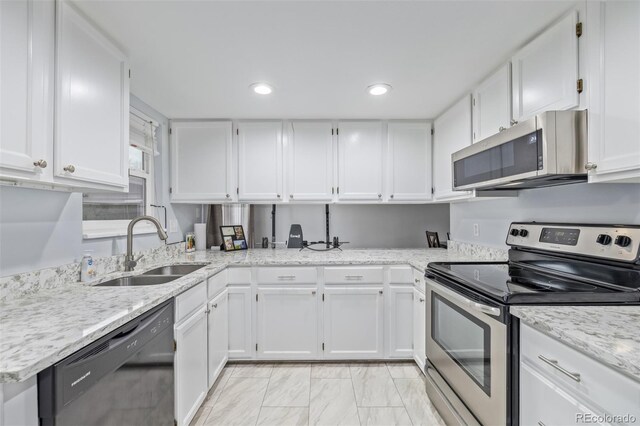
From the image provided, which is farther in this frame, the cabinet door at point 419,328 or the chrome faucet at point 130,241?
the cabinet door at point 419,328

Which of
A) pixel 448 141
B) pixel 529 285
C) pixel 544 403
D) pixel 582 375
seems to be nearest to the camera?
pixel 582 375

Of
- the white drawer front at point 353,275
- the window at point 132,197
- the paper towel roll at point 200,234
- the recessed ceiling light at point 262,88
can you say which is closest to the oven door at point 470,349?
the white drawer front at point 353,275

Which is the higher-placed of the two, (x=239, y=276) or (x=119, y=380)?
(x=239, y=276)

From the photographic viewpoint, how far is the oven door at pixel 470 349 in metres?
1.21

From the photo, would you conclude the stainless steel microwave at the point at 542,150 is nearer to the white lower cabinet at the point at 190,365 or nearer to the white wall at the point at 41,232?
the white lower cabinet at the point at 190,365

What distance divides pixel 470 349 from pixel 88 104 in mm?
2210

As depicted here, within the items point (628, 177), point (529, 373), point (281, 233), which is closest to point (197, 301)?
point (281, 233)

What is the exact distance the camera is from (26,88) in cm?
107

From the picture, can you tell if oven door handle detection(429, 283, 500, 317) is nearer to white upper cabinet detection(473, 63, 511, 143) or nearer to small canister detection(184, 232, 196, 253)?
white upper cabinet detection(473, 63, 511, 143)

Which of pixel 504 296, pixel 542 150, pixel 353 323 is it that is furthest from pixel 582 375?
pixel 353 323

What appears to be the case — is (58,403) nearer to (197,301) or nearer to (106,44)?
(197,301)

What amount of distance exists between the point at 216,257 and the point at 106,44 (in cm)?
169

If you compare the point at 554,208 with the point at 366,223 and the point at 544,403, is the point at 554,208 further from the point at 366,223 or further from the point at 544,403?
the point at 366,223

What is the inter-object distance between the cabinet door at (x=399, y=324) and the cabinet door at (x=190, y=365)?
4.69 ft
